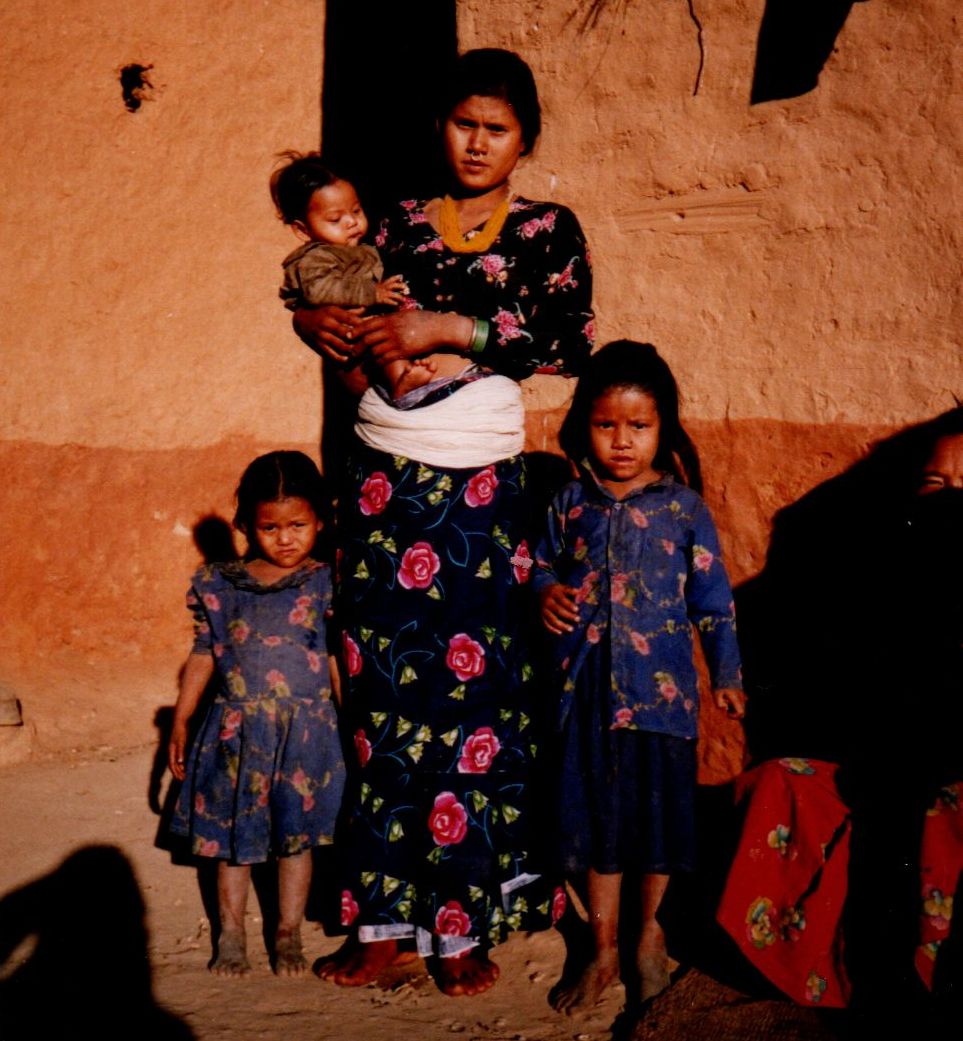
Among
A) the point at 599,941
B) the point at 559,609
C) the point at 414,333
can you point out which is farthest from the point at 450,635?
the point at 599,941

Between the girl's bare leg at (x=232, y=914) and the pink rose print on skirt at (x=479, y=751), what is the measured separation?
0.71 m

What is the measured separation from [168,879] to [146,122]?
2996 millimetres

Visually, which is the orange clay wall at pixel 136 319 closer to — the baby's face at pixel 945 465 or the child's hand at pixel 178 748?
the baby's face at pixel 945 465

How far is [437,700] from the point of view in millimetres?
2859

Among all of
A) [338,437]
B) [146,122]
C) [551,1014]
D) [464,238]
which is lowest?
[551,1014]

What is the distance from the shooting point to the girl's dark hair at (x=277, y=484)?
310 cm

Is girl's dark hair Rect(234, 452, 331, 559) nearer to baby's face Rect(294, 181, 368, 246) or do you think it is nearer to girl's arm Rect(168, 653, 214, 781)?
girl's arm Rect(168, 653, 214, 781)

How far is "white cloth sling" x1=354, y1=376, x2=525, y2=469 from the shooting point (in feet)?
9.27

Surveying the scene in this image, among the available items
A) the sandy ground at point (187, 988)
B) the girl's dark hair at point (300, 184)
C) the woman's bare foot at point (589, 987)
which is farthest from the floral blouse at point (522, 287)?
the sandy ground at point (187, 988)

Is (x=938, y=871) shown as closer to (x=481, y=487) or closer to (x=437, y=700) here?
(x=437, y=700)

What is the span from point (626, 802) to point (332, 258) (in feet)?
5.34

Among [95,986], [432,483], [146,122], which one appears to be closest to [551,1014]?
[95,986]

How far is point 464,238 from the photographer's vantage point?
114 inches

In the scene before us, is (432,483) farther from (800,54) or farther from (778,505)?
(800,54)
